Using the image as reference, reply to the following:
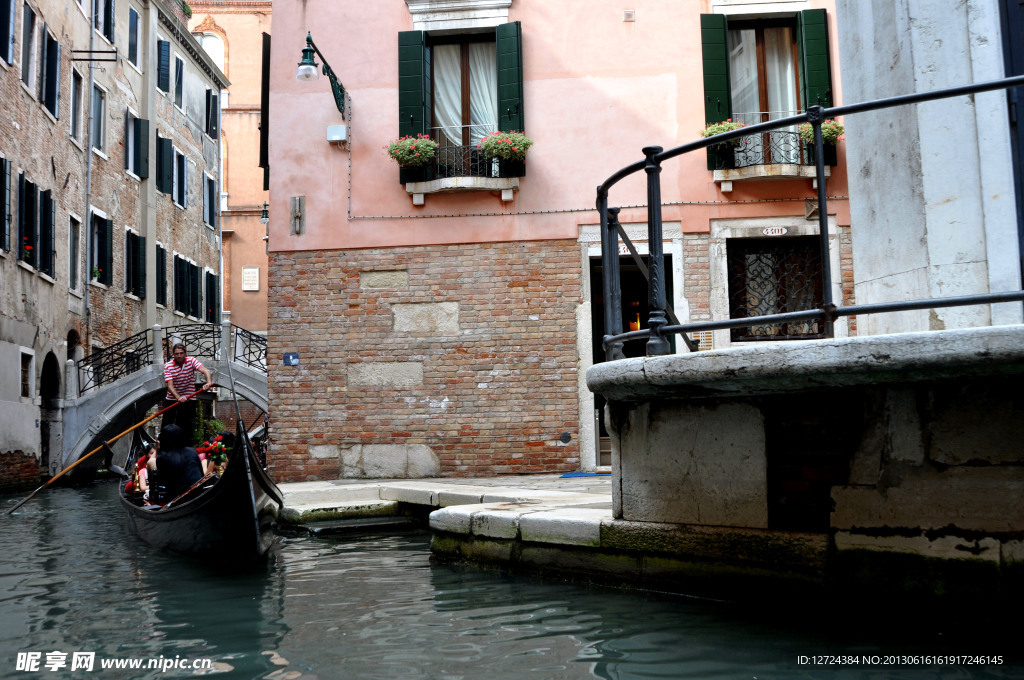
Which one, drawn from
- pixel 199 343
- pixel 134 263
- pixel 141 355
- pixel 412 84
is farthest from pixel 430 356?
pixel 134 263

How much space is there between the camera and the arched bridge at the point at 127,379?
52.0 feet

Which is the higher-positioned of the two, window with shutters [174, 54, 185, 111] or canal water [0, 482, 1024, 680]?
window with shutters [174, 54, 185, 111]

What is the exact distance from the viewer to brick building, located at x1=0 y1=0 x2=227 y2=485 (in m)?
13.5

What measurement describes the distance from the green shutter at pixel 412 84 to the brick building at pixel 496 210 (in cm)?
2

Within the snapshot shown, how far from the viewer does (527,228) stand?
388 inches

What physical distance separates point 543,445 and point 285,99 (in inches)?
176

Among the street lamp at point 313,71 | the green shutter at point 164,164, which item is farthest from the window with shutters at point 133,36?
the street lamp at point 313,71

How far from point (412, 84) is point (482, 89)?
29.4 inches

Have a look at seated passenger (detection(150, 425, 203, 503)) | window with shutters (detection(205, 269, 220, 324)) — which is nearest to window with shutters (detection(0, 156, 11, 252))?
seated passenger (detection(150, 425, 203, 503))

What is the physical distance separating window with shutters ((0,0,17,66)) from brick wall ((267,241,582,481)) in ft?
19.4

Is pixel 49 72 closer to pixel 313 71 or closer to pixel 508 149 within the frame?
pixel 313 71

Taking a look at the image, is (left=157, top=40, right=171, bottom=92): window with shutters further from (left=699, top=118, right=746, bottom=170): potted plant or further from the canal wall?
the canal wall

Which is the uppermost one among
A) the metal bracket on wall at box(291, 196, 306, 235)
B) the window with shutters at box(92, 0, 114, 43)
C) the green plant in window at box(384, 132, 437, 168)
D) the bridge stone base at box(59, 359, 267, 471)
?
the window with shutters at box(92, 0, 114, 43)

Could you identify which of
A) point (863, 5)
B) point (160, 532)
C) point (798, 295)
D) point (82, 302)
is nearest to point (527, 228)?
point (798, 295)
